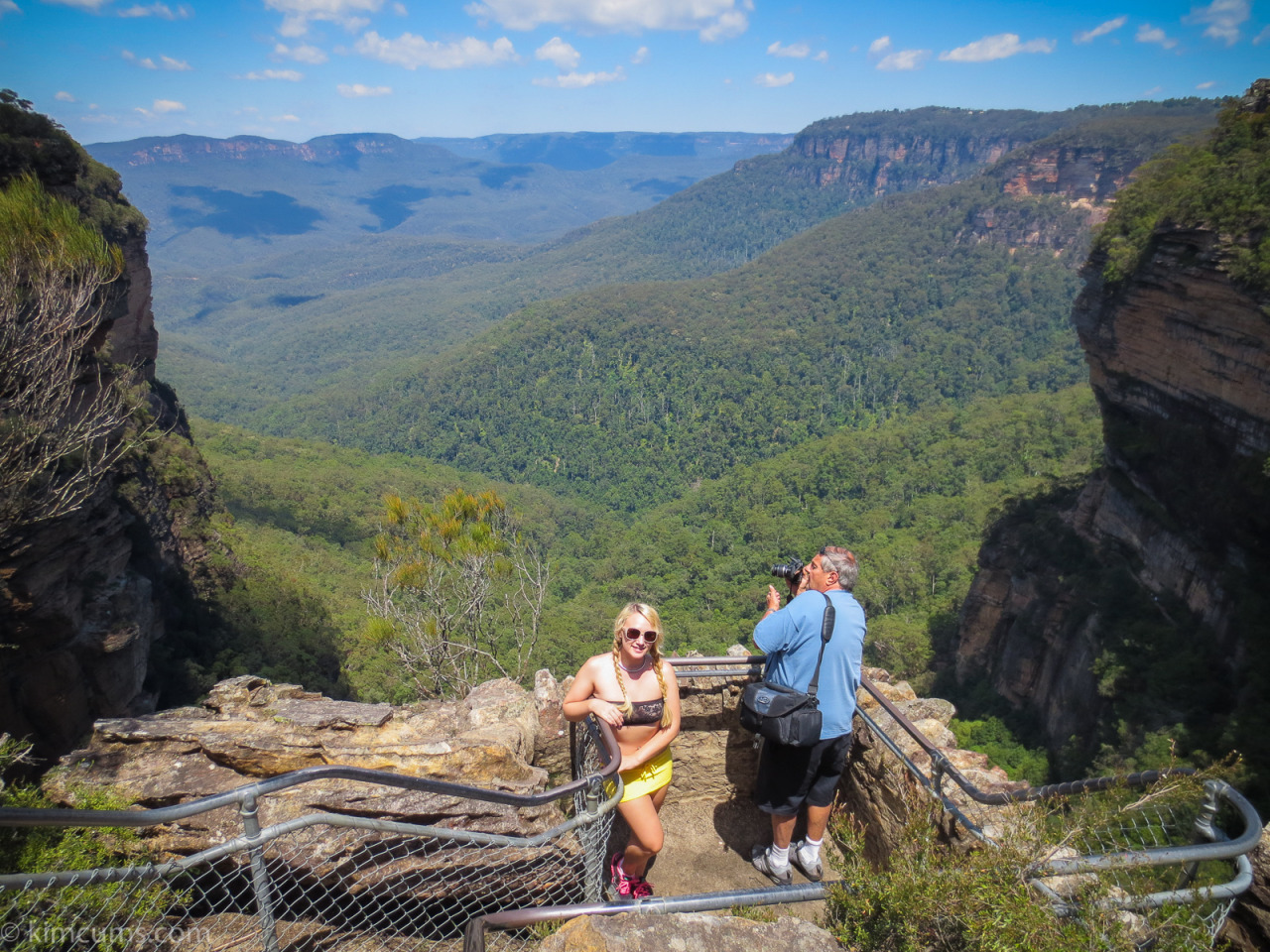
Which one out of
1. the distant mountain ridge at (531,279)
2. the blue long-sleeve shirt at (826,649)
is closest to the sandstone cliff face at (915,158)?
the distant mountain ridge at (531,279)

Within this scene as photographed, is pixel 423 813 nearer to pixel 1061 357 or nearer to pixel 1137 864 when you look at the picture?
pixel 1137 864

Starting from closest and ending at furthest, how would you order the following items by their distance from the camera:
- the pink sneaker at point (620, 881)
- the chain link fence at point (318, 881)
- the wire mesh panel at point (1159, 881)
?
1. the chain link fence at point (318, 881)
2. the wire mesh panel at point (1159, 881)
3. the pink sneaker at point (620, 881)

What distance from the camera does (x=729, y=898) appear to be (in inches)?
110

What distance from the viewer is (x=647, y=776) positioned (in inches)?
144

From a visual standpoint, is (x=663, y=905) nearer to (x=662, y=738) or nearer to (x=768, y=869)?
(x=662, y=738)

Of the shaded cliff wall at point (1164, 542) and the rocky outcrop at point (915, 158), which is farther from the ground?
the rocky outcrop at point (915, 158)

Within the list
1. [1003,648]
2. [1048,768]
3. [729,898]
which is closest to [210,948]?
[729,898]

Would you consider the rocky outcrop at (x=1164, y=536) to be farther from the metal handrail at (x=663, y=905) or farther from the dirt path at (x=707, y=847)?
Answer: the metal handrail at (x=663, y=905)

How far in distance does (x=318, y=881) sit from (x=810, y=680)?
105 inches

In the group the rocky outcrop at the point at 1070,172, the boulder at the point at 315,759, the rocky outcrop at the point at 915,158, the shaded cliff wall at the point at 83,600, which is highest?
the rocky outcrop at the point at 915,158

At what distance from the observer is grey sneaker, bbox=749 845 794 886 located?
421 centimetres

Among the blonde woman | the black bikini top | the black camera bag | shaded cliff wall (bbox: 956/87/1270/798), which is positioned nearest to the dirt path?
the blonde woman

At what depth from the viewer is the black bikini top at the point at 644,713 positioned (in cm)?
357

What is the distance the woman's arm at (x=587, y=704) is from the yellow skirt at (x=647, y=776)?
0.32 metres
